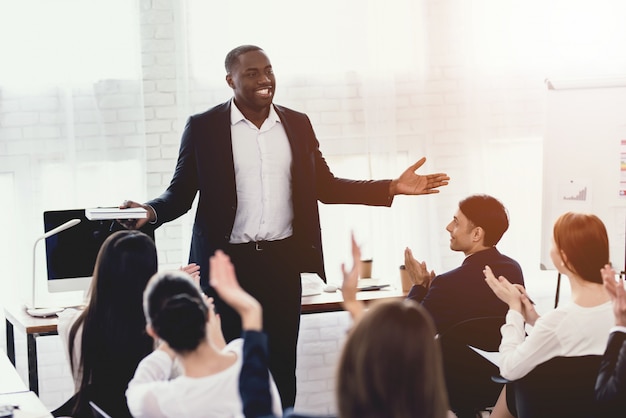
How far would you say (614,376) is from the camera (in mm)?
2432

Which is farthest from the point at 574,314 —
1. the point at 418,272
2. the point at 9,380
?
the point at 9,380

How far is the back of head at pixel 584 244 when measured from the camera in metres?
2.86

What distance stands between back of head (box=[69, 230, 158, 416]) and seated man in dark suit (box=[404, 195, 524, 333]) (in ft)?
3.90

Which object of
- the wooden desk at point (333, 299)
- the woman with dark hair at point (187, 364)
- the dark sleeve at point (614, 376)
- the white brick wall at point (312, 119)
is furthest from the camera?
the white brick wall at point (312, 119)

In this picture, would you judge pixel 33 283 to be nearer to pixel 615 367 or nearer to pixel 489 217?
pixel 489 217

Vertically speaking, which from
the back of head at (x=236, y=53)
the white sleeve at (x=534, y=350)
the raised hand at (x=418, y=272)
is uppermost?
the back of head at (x=236, y=53)

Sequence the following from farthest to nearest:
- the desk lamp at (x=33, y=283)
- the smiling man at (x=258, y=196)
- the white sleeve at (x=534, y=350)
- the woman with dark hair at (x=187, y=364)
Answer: the desk lamp at (x=33, y=283), the smiling man at (x=258, y=196), the white sleeve at (x=534, y=350), the woman with dark hair at (x=187, y=364)

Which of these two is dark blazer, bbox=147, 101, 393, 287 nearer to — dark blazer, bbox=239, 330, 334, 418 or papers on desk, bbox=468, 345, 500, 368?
papers on desk, bbox=468, 345, 500, 368

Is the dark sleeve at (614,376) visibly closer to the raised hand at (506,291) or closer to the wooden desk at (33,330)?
the raised hand at (506,291)

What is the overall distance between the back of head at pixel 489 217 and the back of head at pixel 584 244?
670 mm

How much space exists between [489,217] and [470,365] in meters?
0.58

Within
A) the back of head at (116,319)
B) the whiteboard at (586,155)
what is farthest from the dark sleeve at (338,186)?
the back of head at (116,319)

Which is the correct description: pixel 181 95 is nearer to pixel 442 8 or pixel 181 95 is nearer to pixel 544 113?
pixel 442 8

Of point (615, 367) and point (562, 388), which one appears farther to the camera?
point (562, 388)
